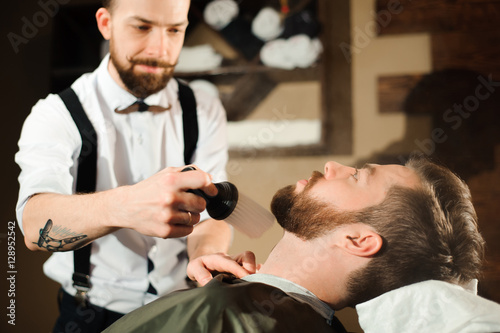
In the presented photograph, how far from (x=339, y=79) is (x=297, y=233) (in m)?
0.88

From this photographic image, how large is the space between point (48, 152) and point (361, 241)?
3.08ft

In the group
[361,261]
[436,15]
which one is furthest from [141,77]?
[436,15]

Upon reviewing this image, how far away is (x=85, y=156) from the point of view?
1.36m

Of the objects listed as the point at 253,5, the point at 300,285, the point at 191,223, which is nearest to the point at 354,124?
the point at 253,5

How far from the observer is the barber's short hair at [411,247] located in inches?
45.0

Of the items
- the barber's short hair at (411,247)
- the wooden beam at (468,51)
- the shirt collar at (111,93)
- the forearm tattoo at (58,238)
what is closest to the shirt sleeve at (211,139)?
the shirt collar at (111,93)

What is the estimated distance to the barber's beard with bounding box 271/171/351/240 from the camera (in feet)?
3.81

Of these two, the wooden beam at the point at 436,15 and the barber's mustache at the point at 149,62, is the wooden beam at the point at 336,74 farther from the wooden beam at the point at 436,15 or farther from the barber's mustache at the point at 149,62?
the barber's mustache at the point at 149,62

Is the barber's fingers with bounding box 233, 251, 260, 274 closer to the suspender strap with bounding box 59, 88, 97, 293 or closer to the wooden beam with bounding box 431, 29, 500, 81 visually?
the suspender strap with bounding box 59, 88, 97, 293

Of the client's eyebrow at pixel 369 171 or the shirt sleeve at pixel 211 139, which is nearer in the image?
the client's eyebrow at pixel 369 171

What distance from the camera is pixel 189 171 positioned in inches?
37.6

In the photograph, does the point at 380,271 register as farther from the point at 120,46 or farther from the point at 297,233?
the point at 120,46

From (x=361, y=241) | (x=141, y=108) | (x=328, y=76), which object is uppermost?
(x=328, y=76)

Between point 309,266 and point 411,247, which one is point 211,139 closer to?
point 309,266
